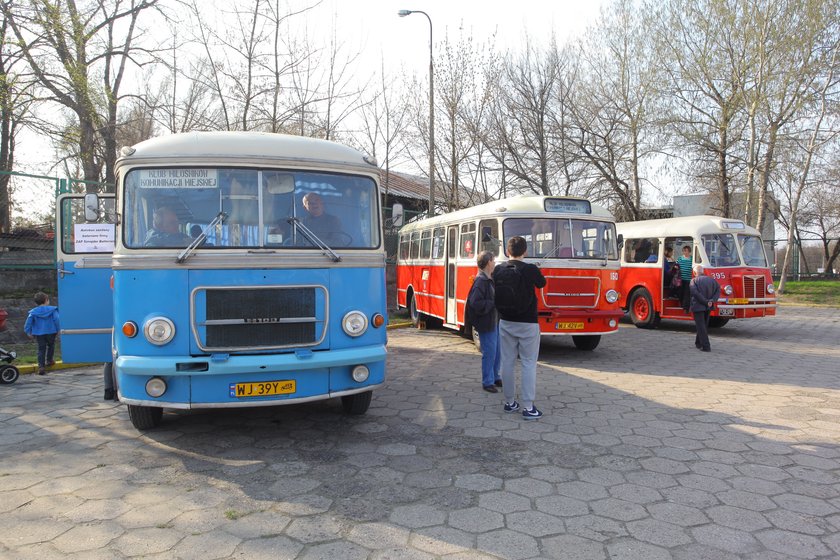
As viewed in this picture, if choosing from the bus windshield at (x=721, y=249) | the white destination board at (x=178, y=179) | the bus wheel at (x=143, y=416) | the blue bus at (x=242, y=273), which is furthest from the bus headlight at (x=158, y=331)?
the bus windshield at (x=721, y=249)

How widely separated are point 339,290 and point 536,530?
274 centimetres

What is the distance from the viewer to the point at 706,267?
13.5m

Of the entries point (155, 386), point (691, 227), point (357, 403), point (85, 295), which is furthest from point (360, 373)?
point (691, 227)

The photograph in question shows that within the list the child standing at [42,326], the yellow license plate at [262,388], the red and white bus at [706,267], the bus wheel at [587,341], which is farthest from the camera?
the red and white bus at [706,267]

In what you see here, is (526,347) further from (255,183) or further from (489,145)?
(489,145)

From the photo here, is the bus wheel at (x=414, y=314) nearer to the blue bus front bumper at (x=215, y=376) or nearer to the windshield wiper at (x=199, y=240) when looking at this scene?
the blue bus front bumper at (x=215, y=376)

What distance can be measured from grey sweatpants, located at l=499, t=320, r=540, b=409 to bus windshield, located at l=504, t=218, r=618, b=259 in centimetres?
394

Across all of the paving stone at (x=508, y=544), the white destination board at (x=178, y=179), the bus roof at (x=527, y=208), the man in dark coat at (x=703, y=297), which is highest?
the bus roof at (x=527, y=208)

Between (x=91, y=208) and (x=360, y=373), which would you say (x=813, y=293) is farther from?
(x=91, y=208)

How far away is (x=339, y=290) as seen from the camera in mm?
5359

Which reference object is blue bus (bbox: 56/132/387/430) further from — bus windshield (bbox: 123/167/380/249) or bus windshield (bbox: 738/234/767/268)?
bus windshield (bbox: 738/234/767/268)

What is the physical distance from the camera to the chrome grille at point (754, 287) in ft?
43.7

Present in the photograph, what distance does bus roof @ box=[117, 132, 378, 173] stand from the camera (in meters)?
5.16

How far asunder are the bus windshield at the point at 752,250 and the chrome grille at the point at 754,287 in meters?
0.43
